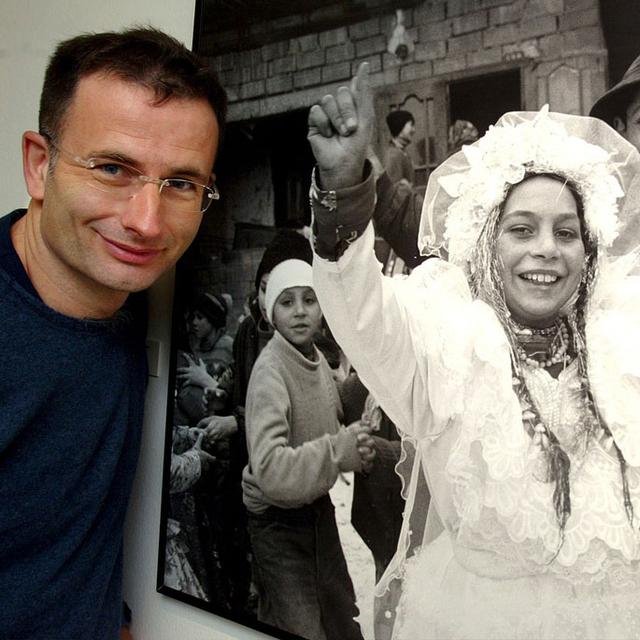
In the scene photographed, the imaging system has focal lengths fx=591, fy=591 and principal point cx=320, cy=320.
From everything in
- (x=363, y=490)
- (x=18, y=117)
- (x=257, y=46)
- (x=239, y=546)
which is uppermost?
(x=18, y=117)

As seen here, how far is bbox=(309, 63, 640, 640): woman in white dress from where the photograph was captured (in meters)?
0.73

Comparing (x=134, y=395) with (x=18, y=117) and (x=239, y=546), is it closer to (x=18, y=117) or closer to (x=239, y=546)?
(x=239, y=546)

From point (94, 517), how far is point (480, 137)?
95 centimetres

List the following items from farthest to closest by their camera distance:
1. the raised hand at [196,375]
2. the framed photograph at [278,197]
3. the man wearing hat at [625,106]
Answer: the raised hand at [196,375]
the framed photograph at [278,197]
the man wearing hat at [625,106]

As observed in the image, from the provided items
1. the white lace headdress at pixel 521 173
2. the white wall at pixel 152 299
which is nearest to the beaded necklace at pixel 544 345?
the white lace headdress at pixel 521 173

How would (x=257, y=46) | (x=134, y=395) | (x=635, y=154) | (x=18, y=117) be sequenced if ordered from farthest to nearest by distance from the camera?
1. (x=18, y=117)
2. (x=134, y=395)
3. (x=257, y=46)
4. (x=635, y=154)

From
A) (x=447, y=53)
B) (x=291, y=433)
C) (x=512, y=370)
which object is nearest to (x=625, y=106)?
(x=447, y=53)

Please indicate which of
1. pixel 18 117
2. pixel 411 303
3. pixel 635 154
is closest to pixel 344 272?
pixel 411 303

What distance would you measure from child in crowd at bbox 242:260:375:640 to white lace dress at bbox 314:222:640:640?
75 millimetres

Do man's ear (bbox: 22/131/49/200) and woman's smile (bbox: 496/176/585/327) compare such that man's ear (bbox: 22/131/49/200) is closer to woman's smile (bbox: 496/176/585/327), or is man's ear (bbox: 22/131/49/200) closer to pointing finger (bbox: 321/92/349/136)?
pointing finger (bbox: 321/92/349/136)

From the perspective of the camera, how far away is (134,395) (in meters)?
1.19

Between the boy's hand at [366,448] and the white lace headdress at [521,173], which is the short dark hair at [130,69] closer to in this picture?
the white lace headdress at [521,173]

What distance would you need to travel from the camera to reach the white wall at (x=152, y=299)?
1.22 metres

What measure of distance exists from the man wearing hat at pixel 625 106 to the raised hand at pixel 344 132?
310 mm
